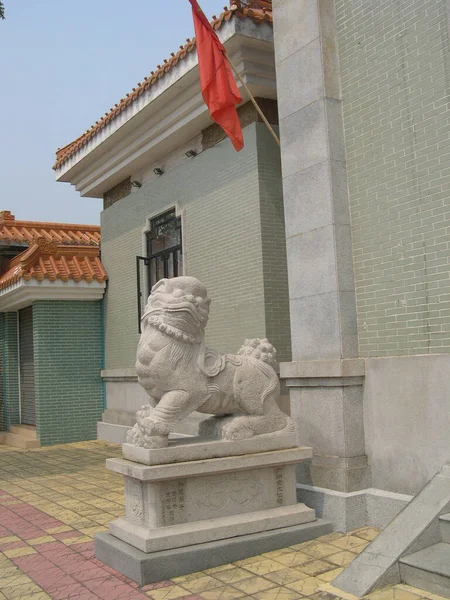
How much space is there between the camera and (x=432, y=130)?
475 cm

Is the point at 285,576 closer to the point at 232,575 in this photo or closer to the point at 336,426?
the point at 232,575

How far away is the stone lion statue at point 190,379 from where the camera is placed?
4.59m

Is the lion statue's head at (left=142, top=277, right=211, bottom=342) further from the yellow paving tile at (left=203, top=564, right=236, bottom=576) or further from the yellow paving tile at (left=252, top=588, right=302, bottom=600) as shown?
the yellow paving tile at (left=252, top=588, right=302, bottom=600)

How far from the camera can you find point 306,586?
385 centimetres

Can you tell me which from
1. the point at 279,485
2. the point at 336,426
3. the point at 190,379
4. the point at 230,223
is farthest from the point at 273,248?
the point at 279,485

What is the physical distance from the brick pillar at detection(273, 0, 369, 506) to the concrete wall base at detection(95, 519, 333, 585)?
2.18ft

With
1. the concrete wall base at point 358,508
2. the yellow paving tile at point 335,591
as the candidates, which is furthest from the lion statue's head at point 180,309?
the yellow paving tile at point 335,591

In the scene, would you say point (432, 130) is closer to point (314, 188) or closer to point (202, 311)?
point (314, 188)

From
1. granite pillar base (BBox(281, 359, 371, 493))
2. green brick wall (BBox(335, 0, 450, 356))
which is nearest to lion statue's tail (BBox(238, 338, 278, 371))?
granite pillar base (BBox(281, 359, 371, 493))

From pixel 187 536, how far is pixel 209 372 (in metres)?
1.20

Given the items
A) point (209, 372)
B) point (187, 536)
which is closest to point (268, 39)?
point (209, 372)

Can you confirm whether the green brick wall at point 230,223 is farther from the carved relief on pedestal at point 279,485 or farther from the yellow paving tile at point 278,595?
the yellow paving tile at point 278,595

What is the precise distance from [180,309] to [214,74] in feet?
10.3

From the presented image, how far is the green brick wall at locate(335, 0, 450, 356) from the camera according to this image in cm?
470
